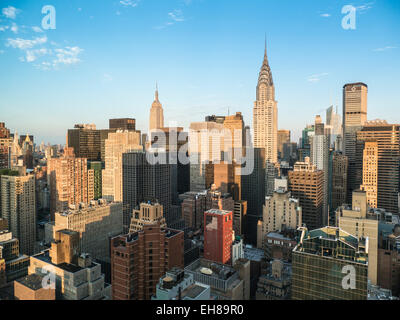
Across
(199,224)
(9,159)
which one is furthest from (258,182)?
(9,159)

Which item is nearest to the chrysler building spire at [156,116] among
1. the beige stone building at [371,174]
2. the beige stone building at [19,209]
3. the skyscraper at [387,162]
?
the beige stone building at [19,209]

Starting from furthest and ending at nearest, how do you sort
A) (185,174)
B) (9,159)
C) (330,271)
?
(185,174) < (9,159) < (330,271)

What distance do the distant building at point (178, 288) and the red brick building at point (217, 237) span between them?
1183 centimetres

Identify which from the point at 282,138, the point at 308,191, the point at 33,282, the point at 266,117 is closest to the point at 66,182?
the point at 33,282

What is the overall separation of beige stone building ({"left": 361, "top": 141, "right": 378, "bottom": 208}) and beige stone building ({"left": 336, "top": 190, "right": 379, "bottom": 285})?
19.8m

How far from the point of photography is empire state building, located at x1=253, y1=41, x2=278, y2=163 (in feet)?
246

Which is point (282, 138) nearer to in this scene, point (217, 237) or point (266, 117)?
point (266, 117)

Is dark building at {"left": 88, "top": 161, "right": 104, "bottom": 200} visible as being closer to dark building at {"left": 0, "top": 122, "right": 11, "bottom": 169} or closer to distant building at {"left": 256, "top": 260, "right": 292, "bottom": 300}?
dark building at {"left": 0, "top": 122, "right": 11, "bottom": 169}

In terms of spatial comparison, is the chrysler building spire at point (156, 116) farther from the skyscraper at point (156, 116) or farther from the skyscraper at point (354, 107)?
the skyscraper at point (354, 107)

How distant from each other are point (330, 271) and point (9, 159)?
57.1m

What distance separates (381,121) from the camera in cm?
6394
